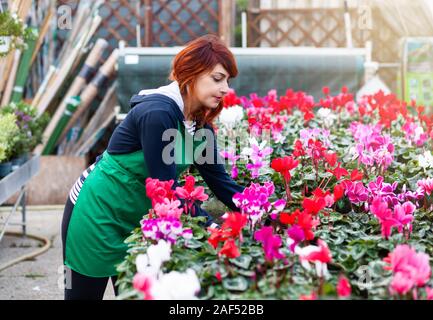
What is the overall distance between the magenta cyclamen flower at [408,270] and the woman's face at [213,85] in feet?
3.57

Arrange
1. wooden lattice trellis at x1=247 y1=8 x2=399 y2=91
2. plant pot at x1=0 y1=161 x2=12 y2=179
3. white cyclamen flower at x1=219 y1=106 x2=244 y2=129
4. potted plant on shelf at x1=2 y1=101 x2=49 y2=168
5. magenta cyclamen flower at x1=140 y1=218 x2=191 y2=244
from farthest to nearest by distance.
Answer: wooden lattice trellis at x1=247 y1=8 x2=399 y2=91
potted plant on shelf at x1=2 y1=101 x2=49 y2=168
plant pot at x1=0 y1=161 x2=12 y2=179
white cyclamen flower at x1=219 y1=106 x2=244 y2=129
magenta cyclamen flower at x1=140 y1=218 x2=191 y2=244

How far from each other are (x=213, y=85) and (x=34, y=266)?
3119 mm

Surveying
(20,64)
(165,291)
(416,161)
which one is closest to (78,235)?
(165,291)

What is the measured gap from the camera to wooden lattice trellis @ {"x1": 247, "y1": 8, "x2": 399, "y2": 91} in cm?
961

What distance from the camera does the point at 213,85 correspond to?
7.46 feet

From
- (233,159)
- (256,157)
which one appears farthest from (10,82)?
(256,157)

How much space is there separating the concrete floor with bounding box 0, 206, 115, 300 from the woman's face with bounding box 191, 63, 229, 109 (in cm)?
147

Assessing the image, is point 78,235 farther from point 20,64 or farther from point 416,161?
point 20,64

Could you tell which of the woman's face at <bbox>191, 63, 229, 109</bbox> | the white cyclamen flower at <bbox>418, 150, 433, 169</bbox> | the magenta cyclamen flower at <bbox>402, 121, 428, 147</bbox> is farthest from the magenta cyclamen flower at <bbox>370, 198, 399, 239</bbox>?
the magenta cyclamen flower at <bbox>402, 121, 428, 147</bbox>

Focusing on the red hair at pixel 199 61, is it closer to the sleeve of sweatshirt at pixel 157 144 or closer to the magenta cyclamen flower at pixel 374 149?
the sleeve of sweatshirt at pixel 157 144

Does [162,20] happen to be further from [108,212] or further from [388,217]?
[388,217]

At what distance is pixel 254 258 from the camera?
1.71m

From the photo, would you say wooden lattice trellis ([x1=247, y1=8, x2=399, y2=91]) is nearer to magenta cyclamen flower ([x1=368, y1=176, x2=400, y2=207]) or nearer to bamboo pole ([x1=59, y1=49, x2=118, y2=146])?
bamboo pole ([x1=59, y1=49, x2=118, y2=146])
